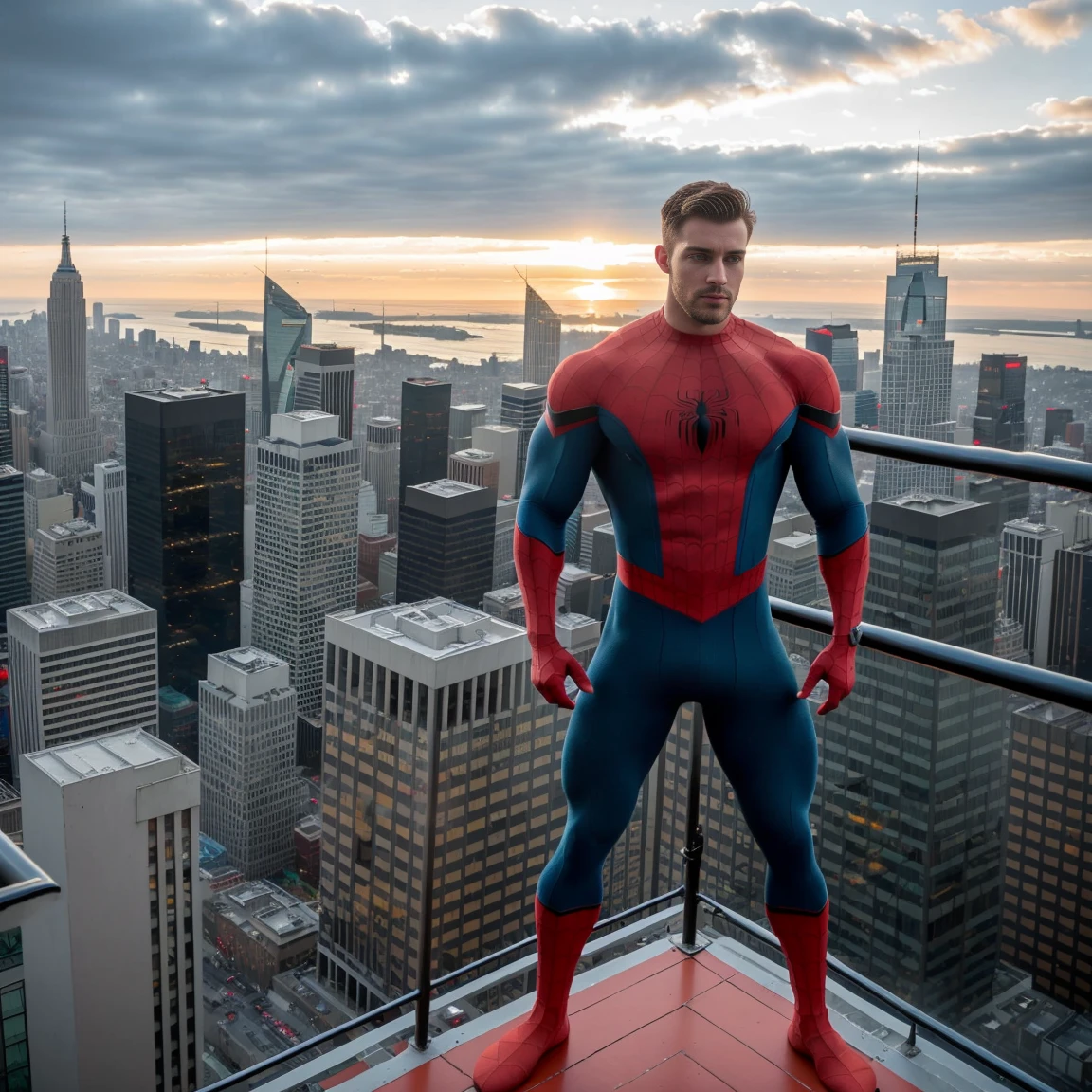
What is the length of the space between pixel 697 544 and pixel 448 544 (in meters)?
34.5

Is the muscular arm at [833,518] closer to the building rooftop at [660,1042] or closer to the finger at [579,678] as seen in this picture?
the finger at [579,678]

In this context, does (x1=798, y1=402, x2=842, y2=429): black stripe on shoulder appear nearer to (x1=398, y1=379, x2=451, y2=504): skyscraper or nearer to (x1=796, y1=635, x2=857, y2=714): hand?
(x1=796, y1=635, x2=857, y2=714): hand

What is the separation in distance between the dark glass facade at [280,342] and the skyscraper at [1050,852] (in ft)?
193

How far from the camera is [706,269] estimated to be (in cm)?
198

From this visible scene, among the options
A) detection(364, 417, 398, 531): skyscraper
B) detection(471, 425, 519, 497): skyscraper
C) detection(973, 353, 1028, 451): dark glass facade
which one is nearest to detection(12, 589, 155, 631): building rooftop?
detection(471, 425, 519, 497): skyscraper

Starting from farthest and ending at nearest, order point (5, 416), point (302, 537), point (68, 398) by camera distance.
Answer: point (302, 537) < point (68, 398) < point (5, 416)

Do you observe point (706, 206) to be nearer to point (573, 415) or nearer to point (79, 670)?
point (573, 415)

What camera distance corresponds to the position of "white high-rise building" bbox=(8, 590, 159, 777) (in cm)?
2794

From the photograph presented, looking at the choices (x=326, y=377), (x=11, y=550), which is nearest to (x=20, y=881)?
(x=11, y=550)

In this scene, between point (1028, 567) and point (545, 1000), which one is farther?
point (1028, 567)

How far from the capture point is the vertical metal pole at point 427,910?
2186 mm

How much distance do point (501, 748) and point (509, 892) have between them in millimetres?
1998

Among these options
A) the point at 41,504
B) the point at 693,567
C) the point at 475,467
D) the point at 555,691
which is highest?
the point at 693,567

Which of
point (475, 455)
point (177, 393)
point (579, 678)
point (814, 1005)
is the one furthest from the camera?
point (177, 393)
